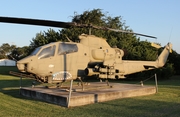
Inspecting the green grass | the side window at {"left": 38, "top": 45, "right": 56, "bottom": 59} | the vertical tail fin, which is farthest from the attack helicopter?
the vertical tail fin

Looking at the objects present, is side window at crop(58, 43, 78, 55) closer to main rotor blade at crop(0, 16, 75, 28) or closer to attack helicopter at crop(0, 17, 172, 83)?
attack helicopter at crop(0, 17, 172, 83)

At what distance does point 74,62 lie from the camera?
1261cm

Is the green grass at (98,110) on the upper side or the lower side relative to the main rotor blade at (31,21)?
lower

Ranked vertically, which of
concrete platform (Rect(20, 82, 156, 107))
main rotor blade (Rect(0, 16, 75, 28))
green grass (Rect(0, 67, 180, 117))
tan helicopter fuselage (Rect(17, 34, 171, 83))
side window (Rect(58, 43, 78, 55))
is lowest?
green grass (Rect(0, 67, 180, 117))

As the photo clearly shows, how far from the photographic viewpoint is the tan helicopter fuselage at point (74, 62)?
11.6 metres

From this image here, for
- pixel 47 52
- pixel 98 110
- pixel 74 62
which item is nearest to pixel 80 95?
pixel 98 110

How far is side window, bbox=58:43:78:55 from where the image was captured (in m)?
12.2

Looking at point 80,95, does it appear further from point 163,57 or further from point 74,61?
point 163,57

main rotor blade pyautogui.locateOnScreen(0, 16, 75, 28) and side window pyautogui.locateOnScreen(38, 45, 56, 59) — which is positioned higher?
main rotor blade pyautogui.locateOnScreen(0, 16, 75, 28)

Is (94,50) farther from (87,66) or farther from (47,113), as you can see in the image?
(47,113)

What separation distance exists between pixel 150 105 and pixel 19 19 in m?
6.33

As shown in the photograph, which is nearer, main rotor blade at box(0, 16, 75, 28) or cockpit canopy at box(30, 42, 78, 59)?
main rotor blade at box(0, 16, 75, 28)

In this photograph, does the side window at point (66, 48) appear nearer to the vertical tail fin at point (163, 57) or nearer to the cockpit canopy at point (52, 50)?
the cockpit canopy at point (52, 50)

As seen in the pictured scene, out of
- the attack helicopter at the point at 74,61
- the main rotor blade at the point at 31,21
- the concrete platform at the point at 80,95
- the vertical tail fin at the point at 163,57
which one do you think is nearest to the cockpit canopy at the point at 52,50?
the attack helicopter at the point at 74,61
